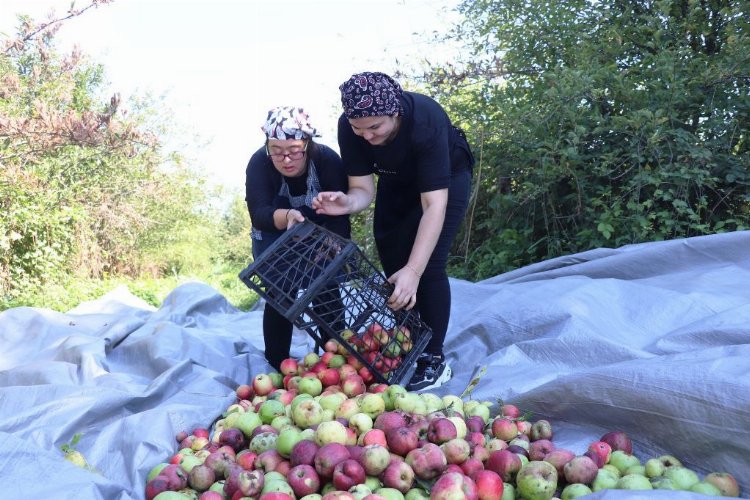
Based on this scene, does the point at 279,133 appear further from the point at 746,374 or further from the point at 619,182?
the point at 619,182

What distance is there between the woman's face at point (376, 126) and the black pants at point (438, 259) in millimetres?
433

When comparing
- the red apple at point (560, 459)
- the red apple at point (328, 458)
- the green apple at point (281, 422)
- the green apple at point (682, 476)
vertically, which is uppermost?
the red apple at point (328, 458)

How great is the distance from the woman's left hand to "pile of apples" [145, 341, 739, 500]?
36 centimetres

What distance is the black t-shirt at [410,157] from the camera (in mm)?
2592

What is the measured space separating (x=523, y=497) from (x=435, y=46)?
5333mm

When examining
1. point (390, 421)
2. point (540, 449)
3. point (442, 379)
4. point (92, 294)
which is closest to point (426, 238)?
point (442, 379)

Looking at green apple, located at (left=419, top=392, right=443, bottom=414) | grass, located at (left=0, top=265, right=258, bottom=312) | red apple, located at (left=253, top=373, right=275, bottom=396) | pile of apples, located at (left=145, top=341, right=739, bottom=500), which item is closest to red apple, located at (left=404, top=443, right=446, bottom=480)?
pile of apples, located at (left=145, top=341, right=739, bottom=500)

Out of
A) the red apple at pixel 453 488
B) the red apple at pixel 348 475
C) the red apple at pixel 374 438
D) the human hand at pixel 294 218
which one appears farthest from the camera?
the human hand at pixel 294 218

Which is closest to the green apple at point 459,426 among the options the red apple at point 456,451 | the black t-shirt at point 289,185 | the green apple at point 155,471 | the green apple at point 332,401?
the red apple at point 456,451

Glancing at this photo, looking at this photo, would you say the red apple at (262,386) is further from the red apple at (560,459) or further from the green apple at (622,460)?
the green apple at (622,460)

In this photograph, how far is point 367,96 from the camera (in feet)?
7.88

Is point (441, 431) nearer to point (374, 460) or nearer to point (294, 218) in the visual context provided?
point (374, 460)

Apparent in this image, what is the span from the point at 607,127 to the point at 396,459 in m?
3.31

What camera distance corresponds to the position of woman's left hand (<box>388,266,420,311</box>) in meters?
2.50
